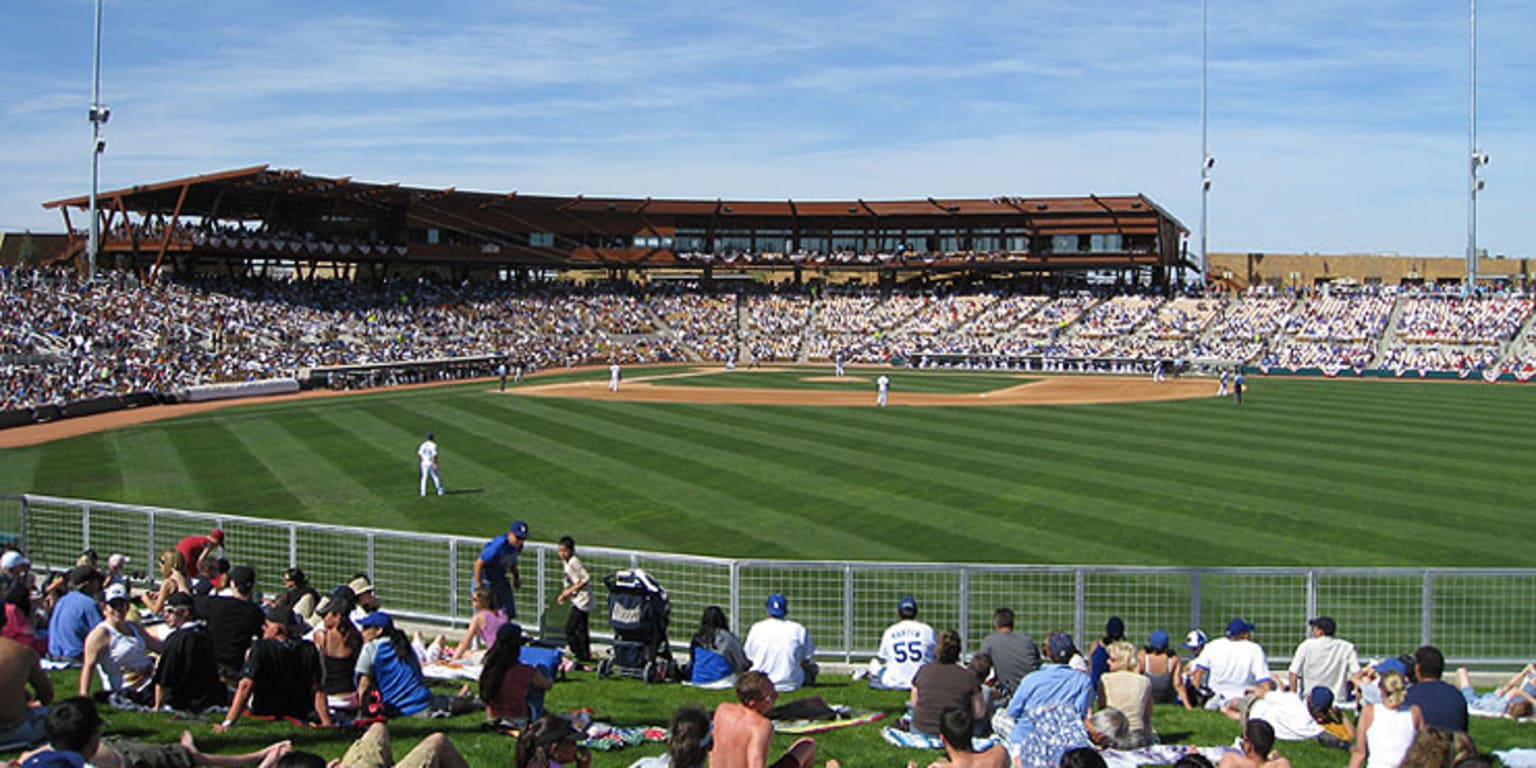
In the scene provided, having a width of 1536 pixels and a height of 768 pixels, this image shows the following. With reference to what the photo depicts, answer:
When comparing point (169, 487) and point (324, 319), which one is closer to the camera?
point (169, 487)

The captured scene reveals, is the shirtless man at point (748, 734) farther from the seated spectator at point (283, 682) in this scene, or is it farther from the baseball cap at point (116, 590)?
the baseball cap at point (116, 590)

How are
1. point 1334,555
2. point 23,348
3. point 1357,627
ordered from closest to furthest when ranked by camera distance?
point 1357,627
point 1334,555
point 23,348

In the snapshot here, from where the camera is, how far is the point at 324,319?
216ft

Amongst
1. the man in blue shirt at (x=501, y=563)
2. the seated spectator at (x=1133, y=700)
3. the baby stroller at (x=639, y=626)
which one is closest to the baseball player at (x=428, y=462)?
the man in blue shirt at (x=501, y=563)

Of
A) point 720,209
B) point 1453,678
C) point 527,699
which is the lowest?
point 1453,678

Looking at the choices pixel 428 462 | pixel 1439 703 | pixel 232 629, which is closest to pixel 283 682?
pixel 232 629

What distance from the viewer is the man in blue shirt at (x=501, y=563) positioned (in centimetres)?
1296

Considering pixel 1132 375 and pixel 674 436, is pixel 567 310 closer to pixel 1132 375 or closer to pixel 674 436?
pixel 1132 375

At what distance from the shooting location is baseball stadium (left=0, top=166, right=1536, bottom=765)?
14.1 metres

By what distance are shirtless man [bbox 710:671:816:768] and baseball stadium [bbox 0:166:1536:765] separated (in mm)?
1710

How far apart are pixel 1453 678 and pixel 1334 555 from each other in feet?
21.6

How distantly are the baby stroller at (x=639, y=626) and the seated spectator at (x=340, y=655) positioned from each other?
2832 mm

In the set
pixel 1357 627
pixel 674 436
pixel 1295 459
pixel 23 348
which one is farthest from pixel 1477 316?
pixel 23 348

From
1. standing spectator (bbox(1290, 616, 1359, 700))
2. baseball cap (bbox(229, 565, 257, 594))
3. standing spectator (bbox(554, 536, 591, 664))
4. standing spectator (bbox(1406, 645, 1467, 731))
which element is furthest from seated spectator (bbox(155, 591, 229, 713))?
standing spectator (bbox(1290, 616, 1359, 700))
